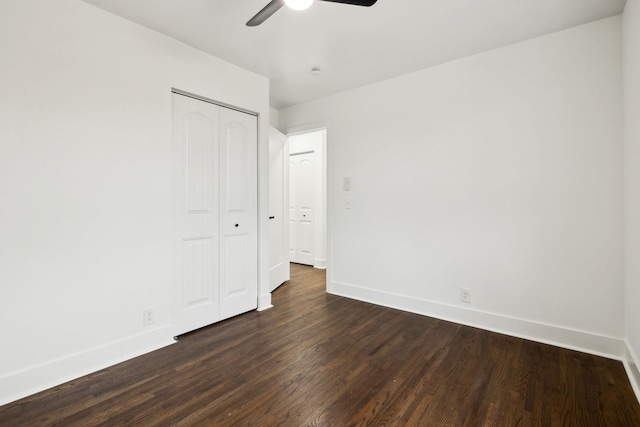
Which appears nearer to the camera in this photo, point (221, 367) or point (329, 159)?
point (221, 367)

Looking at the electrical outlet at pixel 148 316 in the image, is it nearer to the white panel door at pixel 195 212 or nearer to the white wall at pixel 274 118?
the white panel door at pixel 195 212

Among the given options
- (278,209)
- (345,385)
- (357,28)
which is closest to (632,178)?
(357,28)

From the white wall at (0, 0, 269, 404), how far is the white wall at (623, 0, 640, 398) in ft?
10.3

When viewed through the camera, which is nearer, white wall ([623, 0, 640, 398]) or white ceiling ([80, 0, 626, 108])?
white wall ([623, 0, 640, 398])

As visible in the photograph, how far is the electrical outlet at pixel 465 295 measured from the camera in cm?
282

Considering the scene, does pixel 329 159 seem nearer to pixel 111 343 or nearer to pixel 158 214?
pixel 158 214

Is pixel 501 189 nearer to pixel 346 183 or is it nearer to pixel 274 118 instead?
pixel 346 183

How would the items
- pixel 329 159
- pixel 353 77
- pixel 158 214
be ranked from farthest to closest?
1. pixel 329 159
2. pixel 353 77
3. pixel 158 214

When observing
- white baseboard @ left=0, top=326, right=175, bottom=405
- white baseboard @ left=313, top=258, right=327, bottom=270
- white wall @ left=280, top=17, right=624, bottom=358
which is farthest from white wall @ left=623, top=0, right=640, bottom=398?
white baseboard @ left=313, top=258, right=327, bottom=270

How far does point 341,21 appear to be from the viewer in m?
2.22

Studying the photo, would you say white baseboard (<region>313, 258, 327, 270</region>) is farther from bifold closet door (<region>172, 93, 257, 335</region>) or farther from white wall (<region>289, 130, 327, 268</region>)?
bifold closet door (<region>172, 93, 257, 335</region>)

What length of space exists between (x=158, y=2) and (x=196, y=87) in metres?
0.67

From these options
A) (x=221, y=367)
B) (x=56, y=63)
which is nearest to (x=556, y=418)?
(x=221, y=367)

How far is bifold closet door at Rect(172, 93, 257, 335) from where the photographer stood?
2.57 meters
